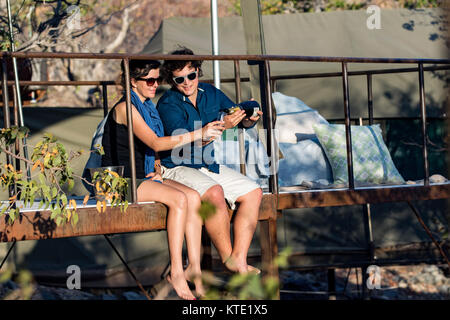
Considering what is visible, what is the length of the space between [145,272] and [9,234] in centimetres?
335

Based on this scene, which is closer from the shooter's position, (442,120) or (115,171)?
(115,171)

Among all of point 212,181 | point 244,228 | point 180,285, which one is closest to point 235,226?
point 244,228

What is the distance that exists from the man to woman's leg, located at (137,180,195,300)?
18cm

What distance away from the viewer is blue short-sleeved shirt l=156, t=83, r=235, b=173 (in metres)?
4.00

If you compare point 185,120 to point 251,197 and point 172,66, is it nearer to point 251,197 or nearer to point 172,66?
point 172,66

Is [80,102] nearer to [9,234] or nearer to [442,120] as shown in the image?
[442,120]

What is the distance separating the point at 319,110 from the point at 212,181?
350 cm

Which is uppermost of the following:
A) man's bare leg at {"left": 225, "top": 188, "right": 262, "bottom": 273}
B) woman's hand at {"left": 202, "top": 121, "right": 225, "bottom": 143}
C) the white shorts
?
woman's hand at {"left": 202, "top": 121, "right": 225, "bottom": 143}

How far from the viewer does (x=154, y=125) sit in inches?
155

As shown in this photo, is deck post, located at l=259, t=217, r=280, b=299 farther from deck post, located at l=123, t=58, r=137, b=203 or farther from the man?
deck post, located at l=123, t=58, r=137, b=203

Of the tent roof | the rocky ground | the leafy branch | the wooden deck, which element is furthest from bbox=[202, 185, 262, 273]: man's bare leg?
the rocky ground

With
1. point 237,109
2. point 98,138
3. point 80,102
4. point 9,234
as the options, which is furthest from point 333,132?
point 80,102

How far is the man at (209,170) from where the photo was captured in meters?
3.75

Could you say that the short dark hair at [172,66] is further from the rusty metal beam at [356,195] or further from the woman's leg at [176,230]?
the rusty metal beam at [356,195]
